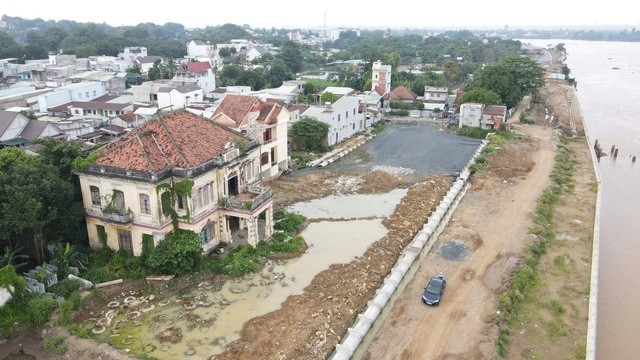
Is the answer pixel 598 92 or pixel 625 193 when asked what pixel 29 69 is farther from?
pixel 598 92

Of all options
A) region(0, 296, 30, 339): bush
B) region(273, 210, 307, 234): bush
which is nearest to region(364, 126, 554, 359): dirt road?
region(273, 210, 307, 234): bush

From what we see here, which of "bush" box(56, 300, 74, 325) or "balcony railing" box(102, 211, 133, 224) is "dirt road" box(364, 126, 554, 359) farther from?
"balcony railing" box(102, 211, 133, 224)

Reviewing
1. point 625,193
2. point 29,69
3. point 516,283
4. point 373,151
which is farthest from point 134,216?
point 29,69

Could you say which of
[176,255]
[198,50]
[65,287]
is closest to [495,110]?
[176,255]

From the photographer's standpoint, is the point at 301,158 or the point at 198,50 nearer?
the point at 301,158

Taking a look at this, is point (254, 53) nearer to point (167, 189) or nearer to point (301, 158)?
point (301, 158)

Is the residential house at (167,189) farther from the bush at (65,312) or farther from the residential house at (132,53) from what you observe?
the residential house at (132,53)

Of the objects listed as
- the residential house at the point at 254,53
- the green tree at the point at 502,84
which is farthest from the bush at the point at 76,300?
the residential house at the point at 254,53

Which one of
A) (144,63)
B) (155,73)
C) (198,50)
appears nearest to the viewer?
(155,73)
